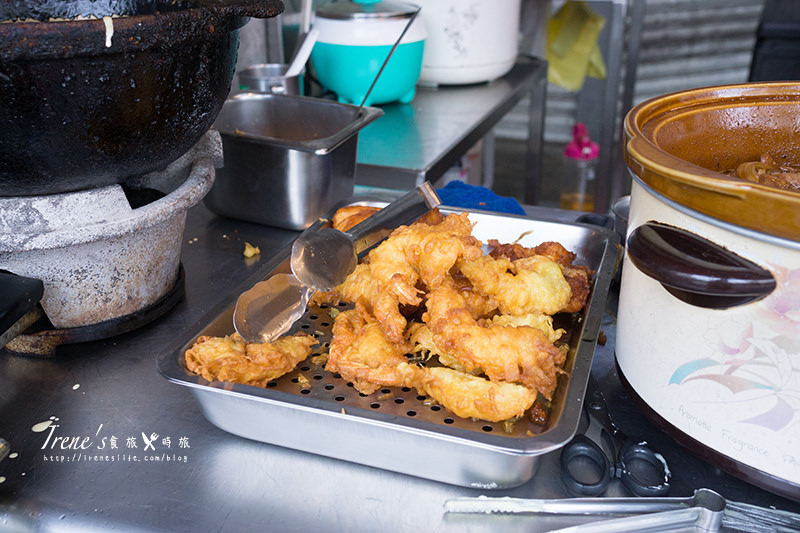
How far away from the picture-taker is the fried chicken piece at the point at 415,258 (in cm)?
118

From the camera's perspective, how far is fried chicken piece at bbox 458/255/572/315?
1.20 meters

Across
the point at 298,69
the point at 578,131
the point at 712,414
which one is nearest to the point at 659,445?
the point at 712,414

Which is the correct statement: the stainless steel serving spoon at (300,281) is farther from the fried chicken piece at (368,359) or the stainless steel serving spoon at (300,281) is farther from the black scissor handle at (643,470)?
the black scissor handle at (643,470)

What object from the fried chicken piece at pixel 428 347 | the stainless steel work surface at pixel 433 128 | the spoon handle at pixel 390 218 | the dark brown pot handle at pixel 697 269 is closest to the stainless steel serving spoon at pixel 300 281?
the spoon handle at pixel 390 218

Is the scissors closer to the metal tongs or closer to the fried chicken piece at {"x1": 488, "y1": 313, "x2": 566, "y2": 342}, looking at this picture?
the metal tongs

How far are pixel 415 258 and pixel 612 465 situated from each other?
1.60 ft

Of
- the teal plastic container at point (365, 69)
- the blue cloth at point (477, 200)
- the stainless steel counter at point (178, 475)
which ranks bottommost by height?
the stainless steel counter at point (178, 475)

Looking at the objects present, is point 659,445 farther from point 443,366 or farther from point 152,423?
point 152,423

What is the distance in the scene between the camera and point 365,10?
8.91 ft

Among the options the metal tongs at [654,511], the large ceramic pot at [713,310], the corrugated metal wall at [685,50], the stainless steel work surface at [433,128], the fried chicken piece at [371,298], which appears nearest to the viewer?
the large ceramic pot at [713,310]

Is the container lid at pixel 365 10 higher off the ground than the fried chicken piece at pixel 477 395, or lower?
higher

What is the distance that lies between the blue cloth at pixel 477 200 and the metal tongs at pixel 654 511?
96 centimetres

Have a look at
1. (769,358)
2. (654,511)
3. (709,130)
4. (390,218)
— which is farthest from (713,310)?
(390,218)

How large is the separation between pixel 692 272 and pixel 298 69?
196 centimetres
